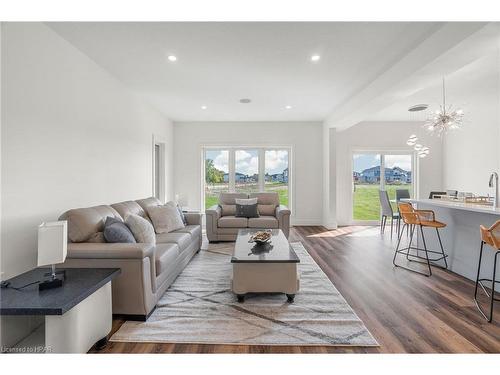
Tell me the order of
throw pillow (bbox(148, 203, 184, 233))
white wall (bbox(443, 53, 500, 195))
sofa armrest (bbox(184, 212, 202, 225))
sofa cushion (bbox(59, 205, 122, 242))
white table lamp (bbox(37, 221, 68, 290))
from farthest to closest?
sofa armrest (bbox(184, 212, 202, 225)), white wall (bbox(443, 53, 500, 195)), throw pillow (bbox(148, 203, 184, 233)), sofa cushion (bbox(59, 205, 122, 242)), white table lamp (bbox(37, 221, 68, 290))

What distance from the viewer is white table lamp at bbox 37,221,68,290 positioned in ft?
5.71

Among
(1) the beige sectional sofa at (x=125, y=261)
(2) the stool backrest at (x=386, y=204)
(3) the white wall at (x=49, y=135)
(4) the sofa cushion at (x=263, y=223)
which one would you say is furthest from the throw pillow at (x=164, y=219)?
(2) the stool backrest at (x=386, y=204)

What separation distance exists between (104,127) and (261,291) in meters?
3.06

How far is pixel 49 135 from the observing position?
2521mm

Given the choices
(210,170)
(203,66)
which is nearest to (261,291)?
(203,66)

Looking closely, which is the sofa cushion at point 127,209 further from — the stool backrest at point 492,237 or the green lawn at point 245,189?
the stool backrest at point 492,237

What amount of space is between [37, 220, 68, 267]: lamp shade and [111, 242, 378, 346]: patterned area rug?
79 cm

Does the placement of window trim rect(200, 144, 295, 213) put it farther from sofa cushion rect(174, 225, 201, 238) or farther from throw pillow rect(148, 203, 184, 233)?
throw pillow rect(148, 203, 184, 233)

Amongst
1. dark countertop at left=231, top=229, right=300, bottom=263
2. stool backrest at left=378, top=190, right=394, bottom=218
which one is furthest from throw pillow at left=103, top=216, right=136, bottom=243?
stool backrest at left=378, top=190, right=394, bottom=218

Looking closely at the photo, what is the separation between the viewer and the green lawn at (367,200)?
698 centimetres

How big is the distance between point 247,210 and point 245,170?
199 centimetres

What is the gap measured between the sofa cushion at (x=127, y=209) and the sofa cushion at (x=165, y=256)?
2.55 ft

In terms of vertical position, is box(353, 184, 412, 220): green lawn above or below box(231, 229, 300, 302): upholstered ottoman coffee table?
above
